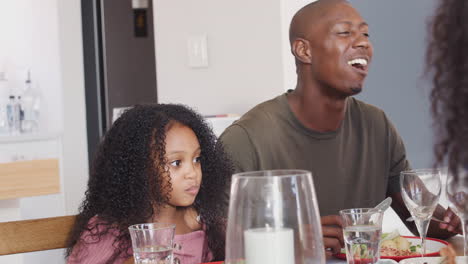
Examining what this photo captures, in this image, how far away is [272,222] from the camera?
617mm

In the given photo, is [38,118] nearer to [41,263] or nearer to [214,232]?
[41,263]

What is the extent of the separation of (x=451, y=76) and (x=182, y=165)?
3.22ft

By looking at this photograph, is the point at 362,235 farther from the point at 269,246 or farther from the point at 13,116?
the point at 13,116

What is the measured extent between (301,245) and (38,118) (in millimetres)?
3520

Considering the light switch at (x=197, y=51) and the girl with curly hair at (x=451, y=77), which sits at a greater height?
the light switch at (x=197, y=51)

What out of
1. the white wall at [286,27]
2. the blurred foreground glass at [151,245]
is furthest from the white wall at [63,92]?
the blurred foreground glass at [151,245]

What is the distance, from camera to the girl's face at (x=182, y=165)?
1398 mm

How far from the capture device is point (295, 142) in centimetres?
177

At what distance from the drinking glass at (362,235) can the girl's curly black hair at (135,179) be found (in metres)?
0.49

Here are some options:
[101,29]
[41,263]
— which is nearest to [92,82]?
[101,29]

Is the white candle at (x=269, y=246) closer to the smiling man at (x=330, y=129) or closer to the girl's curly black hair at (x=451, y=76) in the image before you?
the girl's curly black hair at (x=451, y=76)

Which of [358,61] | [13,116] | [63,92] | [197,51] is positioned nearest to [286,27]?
[197,51]

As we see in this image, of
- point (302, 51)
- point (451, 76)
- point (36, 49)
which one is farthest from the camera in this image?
point (36, 49)

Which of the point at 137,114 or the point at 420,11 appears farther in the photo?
the point at 420,11
